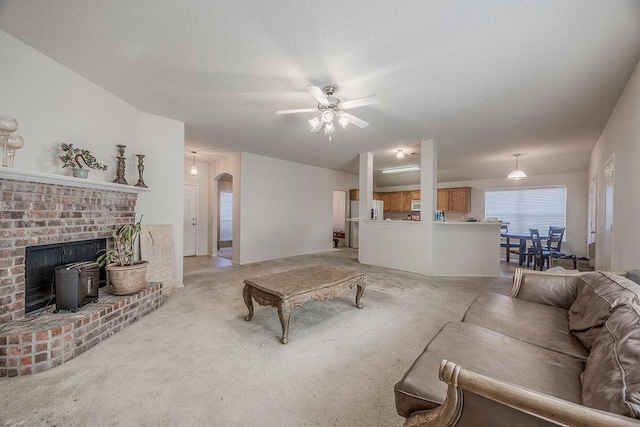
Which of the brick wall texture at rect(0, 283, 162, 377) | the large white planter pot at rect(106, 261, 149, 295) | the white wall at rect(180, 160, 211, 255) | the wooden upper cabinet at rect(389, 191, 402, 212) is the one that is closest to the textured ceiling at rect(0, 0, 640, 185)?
the large white planter pot at rect(106, 261, 149, 295)

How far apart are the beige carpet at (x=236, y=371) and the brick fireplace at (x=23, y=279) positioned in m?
0.12

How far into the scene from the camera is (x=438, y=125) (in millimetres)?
4047

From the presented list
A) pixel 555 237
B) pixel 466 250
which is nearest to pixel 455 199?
pixel 555 237

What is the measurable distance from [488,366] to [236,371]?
1660 millimetres

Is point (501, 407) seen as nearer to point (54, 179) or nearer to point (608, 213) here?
point (54, 179)

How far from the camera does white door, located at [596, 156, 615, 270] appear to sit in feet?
10.6

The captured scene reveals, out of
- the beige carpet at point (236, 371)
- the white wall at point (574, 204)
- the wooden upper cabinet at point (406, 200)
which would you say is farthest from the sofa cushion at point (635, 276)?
the wooden upper cabinet at point (406, 200)

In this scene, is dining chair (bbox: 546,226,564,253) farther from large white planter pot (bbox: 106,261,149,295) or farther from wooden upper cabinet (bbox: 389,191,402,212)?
large white planter pot (bbox: 106,261,149,295)

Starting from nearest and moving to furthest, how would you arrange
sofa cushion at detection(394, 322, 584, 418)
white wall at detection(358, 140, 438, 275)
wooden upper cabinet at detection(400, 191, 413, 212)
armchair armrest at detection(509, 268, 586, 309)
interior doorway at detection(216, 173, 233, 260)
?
sofa cushion at detection(394, 322, 584, 418), armchair armrest at detection(509, 268, 586, 309), white wall at detection(358, 140, 438, 275), wooden upper cabinet at detection(400, 191, 413, 212), interior doorway at detection(216, 173, 233, 260)

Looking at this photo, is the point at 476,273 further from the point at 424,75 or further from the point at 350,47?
the point at 350,47

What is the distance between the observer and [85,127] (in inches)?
111

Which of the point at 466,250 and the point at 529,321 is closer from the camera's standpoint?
the point at 529,321

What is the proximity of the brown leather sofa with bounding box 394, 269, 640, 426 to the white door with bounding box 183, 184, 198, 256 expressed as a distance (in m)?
6.71

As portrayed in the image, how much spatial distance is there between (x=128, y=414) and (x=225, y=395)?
0.54m
